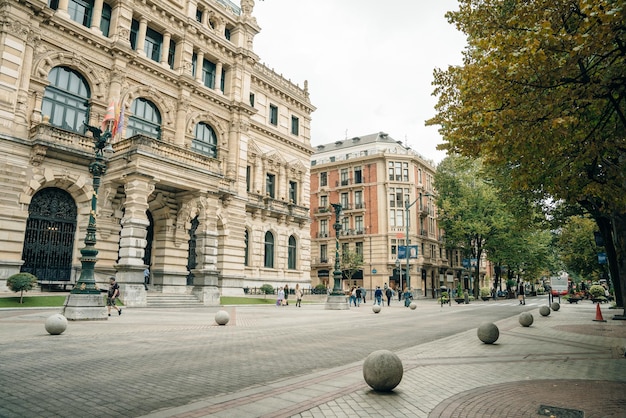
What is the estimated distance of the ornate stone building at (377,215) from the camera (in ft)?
182

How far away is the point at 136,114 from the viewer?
2662 cm

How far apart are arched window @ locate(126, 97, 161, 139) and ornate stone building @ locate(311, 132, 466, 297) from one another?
3036 cm

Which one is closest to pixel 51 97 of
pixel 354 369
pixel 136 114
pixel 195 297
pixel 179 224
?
pixel 136 114

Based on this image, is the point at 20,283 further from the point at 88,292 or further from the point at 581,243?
the point at 581,243

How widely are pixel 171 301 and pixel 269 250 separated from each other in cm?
1389

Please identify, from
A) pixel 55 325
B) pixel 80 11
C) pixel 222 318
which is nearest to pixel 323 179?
pixel 80 11

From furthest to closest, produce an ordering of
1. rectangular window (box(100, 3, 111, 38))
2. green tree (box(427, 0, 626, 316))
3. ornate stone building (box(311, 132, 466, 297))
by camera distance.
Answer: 1. ornate stone building (box(311, 132, 466, 297))
2. rectangular window (box(100, 3, 111, 38))
3. green tree (box(427, 0, 626, 316))

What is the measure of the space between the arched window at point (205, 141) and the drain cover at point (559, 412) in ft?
93.1

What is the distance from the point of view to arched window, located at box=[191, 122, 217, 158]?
100ft

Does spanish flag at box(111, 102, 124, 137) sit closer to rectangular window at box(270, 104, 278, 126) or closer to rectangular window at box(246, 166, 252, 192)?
rectangular window at box(246, 166, 252, 192)

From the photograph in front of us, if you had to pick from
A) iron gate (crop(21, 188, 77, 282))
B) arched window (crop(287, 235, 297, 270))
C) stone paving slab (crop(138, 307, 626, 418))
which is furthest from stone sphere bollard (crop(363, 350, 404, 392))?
arched window (crop(287, 235, 297, 270))

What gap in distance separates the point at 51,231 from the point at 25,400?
19.8m

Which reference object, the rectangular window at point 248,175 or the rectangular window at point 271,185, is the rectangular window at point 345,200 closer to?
the rectangular window at point 271,185

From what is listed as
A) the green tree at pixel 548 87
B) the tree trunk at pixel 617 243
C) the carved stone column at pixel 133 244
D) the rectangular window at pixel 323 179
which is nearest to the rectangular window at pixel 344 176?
the rectangular window at pixel 323 179
